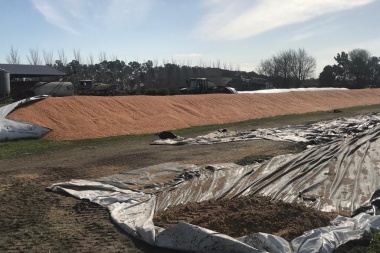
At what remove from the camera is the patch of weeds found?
Result: 412 inches

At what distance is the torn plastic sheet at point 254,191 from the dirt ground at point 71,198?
364mm

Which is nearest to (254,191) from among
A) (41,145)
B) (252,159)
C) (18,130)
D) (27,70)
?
(252,159)

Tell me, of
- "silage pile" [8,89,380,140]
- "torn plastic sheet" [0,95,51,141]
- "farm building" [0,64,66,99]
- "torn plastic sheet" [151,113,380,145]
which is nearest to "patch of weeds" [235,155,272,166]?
"torn plastic sheet" [151,113,380,145]

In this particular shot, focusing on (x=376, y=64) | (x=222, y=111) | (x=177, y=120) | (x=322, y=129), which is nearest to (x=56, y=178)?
(x=322, y=129)

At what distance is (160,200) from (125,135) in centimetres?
1154

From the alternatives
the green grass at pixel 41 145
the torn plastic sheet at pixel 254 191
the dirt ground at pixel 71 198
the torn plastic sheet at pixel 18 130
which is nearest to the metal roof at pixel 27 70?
the torn plastic sheet at pixel 18 130

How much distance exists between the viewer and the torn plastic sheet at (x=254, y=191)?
479cm

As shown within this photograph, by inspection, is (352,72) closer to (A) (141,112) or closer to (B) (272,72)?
(B) (272,72)

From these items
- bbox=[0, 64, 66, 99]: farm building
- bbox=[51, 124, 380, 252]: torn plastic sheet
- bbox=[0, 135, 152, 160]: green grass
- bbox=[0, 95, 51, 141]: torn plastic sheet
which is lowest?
bbox=[0, 135, 152, 160]: green grass

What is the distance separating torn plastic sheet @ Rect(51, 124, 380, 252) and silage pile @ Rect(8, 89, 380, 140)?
9.71 m

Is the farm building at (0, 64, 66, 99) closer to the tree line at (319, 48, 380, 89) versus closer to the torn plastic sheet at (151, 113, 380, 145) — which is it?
the torn plastic sheet at (151, 113, 380, 145)

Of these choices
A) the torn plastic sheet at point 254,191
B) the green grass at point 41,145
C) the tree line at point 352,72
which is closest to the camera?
the torn plastic sheet at point 254,191

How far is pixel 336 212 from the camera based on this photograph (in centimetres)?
645

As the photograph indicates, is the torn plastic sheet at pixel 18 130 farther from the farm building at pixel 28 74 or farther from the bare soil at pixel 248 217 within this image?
the farm building at pixel 28 74
